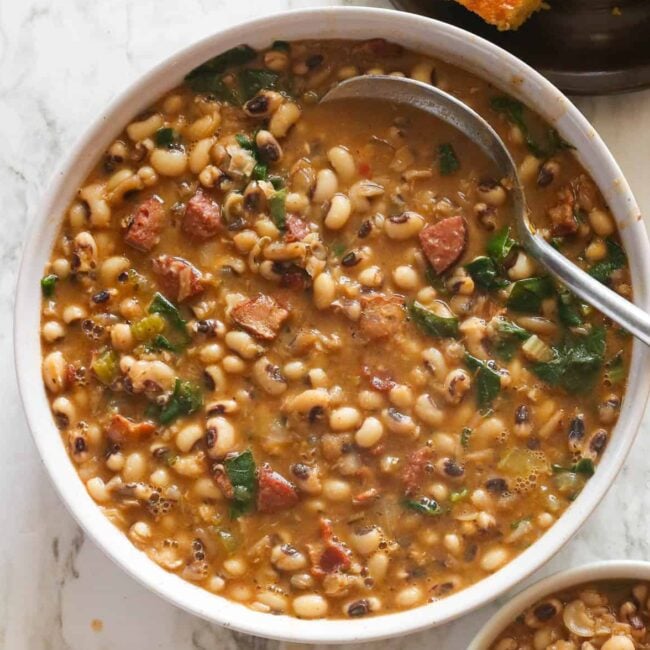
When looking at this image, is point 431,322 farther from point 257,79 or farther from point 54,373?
point 54,373

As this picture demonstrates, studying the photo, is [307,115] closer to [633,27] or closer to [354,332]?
[354,332]

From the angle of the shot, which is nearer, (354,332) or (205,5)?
(354,332)

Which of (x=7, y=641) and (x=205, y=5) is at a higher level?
(x=205, y=5)

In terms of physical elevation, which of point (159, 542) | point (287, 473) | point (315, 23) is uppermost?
point (315, 23)

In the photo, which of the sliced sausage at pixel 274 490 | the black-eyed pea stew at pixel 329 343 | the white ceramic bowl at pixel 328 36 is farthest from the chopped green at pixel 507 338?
the sliced sausage at pixel 274 490

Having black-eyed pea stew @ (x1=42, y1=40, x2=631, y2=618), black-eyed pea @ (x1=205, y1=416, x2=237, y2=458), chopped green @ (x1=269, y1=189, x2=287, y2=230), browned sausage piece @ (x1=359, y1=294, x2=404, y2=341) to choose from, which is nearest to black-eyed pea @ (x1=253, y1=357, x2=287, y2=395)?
black-eyed pea stew @ (x1=42, y1=40, x2=631, y2=618)

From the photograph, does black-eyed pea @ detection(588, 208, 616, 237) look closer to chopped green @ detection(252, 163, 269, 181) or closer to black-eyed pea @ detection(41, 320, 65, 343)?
chopped green @ detection(252, 163, 269, 181)

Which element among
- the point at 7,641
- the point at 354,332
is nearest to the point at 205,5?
the point at 354,332
